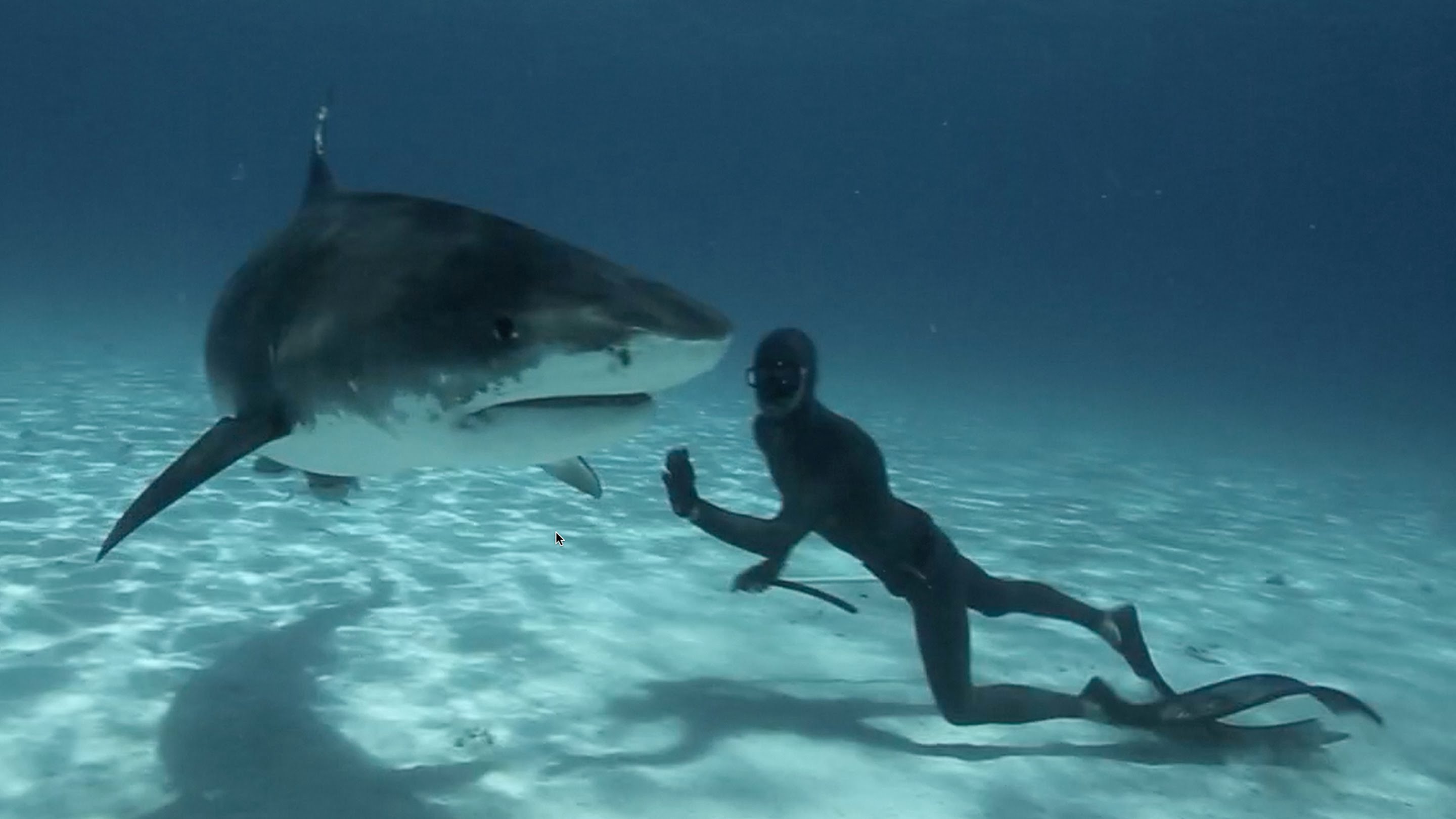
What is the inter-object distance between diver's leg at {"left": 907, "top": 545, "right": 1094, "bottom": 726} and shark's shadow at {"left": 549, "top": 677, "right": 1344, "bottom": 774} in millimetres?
146

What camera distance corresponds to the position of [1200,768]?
15.1 ft

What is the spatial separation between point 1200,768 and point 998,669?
148 centimetres

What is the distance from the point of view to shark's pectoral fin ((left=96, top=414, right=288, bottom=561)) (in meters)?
3.48

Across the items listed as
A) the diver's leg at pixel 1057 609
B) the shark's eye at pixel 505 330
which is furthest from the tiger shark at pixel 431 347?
the diver's leg at pixel 1057 609

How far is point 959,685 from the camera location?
15.8 ft

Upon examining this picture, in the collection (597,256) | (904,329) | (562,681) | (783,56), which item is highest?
(783,56)

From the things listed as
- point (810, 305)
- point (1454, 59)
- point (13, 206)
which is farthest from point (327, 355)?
point (13, 206)

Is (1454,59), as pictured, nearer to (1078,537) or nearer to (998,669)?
(1078,537)

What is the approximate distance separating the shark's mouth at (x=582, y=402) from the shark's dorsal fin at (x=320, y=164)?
2594mm

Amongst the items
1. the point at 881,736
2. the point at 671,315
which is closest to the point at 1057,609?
the point at 881,736

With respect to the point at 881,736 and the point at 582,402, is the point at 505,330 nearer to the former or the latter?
the point at 582,402

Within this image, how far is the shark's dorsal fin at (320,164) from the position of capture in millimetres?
5008

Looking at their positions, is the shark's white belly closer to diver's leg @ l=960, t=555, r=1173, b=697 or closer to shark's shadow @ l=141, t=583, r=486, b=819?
shark's shadow @ l=141, t=583, r=486, b=819

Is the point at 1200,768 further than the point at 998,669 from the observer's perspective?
No
